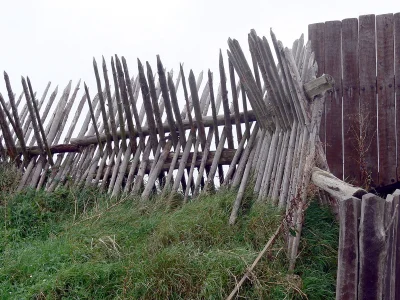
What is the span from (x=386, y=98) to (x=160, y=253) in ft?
10.5

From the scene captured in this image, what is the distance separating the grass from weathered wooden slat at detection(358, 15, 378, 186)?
5.24 feet

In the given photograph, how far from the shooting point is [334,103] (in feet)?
20.5

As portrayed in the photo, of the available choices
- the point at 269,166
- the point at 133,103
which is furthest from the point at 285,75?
the point at 133,103

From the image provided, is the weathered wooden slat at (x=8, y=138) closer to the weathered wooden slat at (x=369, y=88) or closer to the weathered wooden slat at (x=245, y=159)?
the weathered wooden slat at (x=245, y=159)

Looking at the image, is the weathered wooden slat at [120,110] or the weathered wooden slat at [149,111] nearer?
the weathered wooden slat at [149,111]

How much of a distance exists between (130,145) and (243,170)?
1382 mm

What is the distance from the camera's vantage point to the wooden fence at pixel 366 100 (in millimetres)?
6102

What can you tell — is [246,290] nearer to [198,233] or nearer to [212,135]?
[198,233]

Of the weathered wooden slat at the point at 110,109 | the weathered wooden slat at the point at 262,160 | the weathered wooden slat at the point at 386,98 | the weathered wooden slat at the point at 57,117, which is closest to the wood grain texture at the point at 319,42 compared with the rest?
the weathered wooden slat at the point at 386,98

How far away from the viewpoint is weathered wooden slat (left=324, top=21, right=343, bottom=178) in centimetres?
618

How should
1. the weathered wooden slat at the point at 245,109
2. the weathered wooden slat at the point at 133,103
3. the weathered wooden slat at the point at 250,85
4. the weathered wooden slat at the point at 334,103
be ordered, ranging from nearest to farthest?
the weathered wooden slat at the point at 250,85 → the weathered wooden slat at the point at 245,109 → the weathered wooden slat at the point at 334,103 → the weathered wooden slat at the point at 133,103

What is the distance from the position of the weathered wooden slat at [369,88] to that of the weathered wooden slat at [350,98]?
6cm

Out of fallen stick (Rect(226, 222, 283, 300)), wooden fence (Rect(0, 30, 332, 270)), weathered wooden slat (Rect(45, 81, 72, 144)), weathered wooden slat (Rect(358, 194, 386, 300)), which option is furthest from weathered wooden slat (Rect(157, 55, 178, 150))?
weathered wooden slat (Rect(358, 194, 386, 300))

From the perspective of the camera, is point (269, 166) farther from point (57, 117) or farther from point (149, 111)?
point (57, 117)
